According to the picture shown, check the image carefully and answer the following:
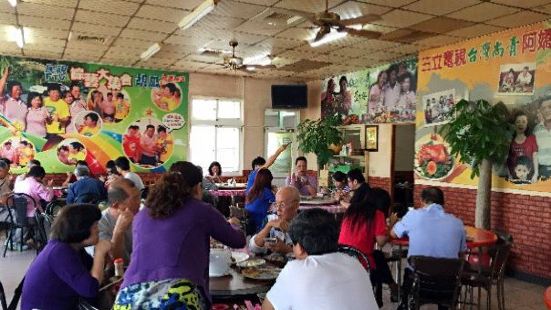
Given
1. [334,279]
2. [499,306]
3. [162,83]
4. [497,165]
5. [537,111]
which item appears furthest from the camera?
[162,83]

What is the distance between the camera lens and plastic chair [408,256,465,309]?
3.61 meters

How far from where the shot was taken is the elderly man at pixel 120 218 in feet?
10.3

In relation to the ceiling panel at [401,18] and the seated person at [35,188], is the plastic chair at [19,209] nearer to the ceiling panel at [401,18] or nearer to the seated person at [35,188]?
the seated person at [35,188]

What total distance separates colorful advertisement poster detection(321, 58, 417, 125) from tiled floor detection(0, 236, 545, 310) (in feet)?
11.3

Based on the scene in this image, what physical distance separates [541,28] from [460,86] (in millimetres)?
1455

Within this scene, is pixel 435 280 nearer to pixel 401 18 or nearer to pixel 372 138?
pixel 401 18

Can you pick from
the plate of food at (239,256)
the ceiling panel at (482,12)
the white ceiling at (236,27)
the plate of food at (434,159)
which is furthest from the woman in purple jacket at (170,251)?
the plate of food at (434,159)

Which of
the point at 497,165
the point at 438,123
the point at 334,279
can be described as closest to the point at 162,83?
the point at 438,123

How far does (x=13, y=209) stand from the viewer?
6824 millimetres

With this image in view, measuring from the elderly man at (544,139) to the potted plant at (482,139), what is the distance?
14.3 inches

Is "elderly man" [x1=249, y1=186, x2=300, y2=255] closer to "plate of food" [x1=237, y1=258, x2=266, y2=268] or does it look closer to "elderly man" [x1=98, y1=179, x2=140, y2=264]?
"plate of food" [x1=237, y1=258, x2=266, y2=268]

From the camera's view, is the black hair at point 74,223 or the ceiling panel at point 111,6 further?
the ceiling panel at point 111,6

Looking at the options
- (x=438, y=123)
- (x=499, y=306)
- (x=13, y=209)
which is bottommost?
(x=499, y=306)

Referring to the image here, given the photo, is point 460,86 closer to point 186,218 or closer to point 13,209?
point 186,218
